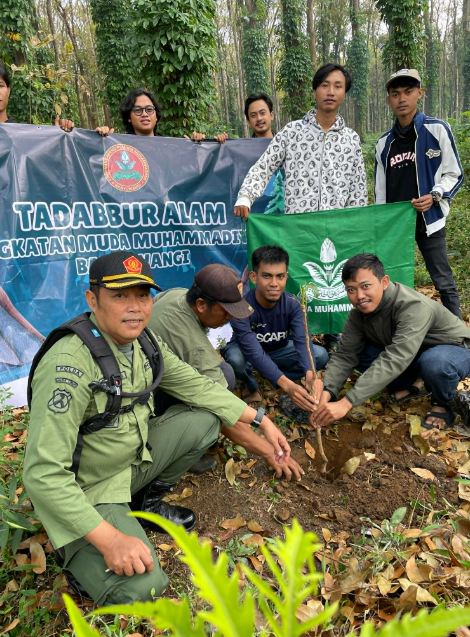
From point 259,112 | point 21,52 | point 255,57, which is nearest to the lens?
point 259,112

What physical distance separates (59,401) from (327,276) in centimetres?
293

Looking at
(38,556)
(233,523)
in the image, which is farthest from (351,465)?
(38,556)

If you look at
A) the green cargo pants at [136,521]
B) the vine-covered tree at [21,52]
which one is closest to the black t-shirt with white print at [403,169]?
the green cargo pants at [136,521]

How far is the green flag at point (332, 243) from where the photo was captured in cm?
411

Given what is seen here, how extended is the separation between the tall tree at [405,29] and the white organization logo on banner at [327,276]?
10850 mm

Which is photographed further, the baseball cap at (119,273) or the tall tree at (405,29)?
the tall tree at (405,29)

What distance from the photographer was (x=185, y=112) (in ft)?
20.4

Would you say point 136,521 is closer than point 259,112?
Yes

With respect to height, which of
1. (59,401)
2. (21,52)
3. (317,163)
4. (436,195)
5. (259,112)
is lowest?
(59,401)

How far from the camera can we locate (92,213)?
4.12 metres

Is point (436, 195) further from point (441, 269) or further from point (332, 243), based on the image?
point (332, 243)

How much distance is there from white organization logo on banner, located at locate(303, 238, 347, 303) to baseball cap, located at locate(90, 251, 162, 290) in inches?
96.7

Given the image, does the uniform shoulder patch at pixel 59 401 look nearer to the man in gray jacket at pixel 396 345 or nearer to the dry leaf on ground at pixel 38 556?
the dry leaf on ground at pixel 38 556

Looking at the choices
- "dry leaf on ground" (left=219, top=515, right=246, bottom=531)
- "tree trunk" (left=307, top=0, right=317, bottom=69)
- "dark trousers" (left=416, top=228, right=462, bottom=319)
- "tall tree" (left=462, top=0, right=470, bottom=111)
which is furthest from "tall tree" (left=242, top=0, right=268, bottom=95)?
"dry leaf on ground" (left=219, top=515, right=246, bottom=531)
